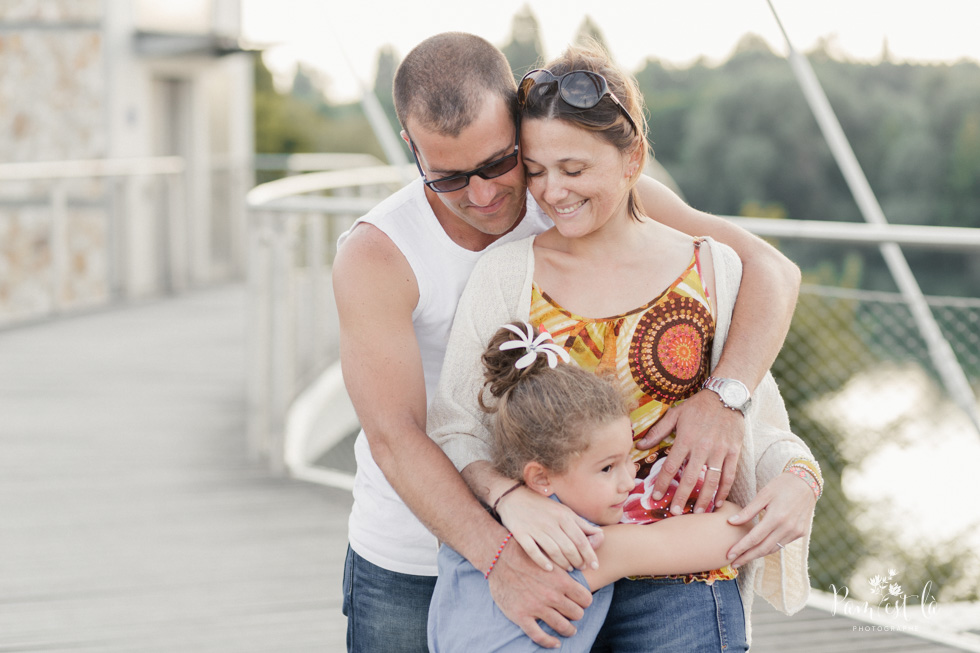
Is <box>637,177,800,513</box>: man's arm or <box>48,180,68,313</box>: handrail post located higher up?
<box>637,177,800,513</box>: man's arm

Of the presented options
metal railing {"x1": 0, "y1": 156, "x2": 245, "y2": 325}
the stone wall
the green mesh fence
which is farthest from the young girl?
the stone wall

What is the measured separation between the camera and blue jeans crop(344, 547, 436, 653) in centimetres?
164

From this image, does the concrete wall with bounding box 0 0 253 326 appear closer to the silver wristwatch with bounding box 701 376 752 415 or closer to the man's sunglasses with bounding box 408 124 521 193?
the man's sunglasses with bounding box 408 124 521 193

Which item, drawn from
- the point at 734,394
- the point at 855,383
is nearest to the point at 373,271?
the point at 734,394

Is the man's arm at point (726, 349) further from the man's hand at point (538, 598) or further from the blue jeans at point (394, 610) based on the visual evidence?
the blue jeans at point (394, 610)

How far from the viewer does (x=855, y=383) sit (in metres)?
5.66

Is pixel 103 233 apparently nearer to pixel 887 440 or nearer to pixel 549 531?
pixel 887 440

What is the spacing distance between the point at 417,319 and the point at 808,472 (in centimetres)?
61

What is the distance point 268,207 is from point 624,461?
302 centimetres

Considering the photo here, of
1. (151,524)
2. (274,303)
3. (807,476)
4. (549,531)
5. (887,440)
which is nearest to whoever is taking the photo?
(549,531)

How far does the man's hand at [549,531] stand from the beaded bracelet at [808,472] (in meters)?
0.31

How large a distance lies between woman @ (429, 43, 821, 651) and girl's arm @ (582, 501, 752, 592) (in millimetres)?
46

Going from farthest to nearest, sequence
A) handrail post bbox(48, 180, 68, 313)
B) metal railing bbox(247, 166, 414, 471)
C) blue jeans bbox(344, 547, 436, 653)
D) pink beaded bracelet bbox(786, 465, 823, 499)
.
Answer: handrail post bbox(48, 180, 68, 313)
metal railing bbox(247, 166, 414, 471)
blue jeans bbox(344, 547, 436, 653)
pink beaded bracelet bbox(786, 465, 823, 499)

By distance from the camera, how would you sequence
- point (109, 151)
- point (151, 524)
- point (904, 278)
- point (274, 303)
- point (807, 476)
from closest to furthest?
point (807, 476), point (904, 278), point (151, 524), point (274, 303), point (109, 151)
